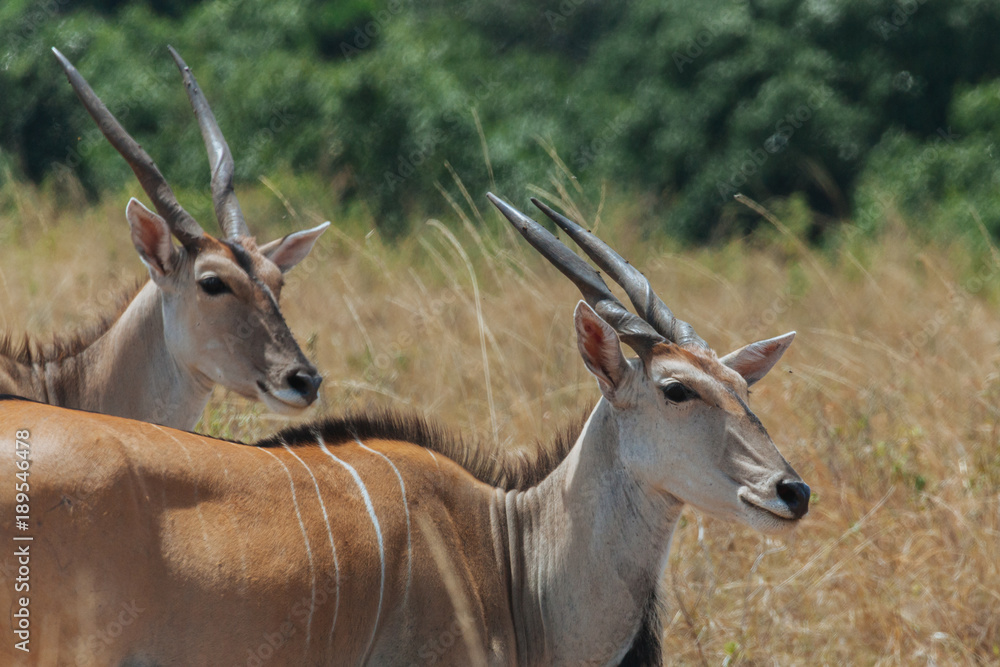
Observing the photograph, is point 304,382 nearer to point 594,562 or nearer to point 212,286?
point 212,286

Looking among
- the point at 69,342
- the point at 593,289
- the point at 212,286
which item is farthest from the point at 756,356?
the point at 69,342

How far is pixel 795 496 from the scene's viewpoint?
292 centimetres

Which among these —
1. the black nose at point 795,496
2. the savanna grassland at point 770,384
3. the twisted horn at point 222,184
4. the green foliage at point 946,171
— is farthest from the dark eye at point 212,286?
the green foliage at point 946,171

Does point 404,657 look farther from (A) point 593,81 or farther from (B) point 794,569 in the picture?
(A) point 593,81

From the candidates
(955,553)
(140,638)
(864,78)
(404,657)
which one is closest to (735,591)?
(955,553)

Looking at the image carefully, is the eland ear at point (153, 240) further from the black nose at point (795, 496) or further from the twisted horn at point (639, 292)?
the black nose at point (795, 496)

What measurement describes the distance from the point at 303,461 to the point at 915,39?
13342 millimetres

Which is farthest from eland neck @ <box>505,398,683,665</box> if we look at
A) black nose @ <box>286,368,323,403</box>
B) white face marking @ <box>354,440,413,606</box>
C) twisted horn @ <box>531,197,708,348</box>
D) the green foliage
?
the green foliage

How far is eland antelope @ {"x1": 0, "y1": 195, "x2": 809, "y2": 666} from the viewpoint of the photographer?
2.37 m

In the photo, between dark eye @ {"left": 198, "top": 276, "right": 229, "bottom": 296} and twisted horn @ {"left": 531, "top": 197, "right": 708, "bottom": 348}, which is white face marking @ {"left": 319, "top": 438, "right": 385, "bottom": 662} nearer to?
twisted horn @ {"left": 531, "top": 197, "right": 708, "bottom": 348}

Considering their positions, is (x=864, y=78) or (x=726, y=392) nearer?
(x=726, y=392)

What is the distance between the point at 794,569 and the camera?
188 inches

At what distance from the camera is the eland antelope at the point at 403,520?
7.77 ft

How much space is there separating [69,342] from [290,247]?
38.9 inches
